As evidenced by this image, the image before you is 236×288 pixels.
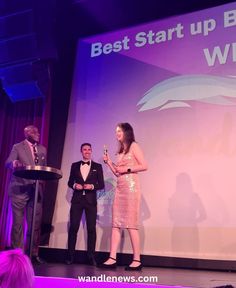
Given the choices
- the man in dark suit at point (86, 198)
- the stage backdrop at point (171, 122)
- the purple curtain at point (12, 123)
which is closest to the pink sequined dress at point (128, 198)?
the man in dark suit at point (86, 198)

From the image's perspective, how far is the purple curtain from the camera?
5121 millimetres

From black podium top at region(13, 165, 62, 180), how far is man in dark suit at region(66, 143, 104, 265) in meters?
1.02

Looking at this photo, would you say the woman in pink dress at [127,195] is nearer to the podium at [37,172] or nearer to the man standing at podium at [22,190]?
the podium at [37,172]

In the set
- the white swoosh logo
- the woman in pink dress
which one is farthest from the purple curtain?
the woman in pink dress

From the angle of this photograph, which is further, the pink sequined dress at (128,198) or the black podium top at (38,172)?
the pink sequined dress at (128,198)

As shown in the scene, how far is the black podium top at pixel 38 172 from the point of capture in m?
3.03

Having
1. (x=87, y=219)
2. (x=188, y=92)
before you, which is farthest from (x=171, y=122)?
(x=87, y=219)

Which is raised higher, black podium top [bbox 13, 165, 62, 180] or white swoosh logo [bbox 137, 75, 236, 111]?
white swoosh logo [bbox 137, 75, 236, 111]

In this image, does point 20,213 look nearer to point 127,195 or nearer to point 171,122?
point 127,195

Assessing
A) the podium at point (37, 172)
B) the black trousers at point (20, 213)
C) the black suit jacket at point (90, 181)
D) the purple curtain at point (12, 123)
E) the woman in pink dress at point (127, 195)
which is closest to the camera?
the podium at point (37, 172)

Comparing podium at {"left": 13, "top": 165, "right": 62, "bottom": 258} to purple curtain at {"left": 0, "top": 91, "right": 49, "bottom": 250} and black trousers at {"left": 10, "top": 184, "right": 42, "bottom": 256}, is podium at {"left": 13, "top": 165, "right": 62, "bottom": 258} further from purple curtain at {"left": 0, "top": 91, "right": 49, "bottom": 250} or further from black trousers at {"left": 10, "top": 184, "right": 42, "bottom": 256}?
purple curtain at {"left": 0, "top": 91, "right": 49, "bottom": 250}

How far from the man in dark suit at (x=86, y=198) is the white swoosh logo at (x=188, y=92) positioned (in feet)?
3.34

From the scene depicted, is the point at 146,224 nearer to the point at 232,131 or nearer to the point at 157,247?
the point at 157,247

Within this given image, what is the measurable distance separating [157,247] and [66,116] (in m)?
2.15
